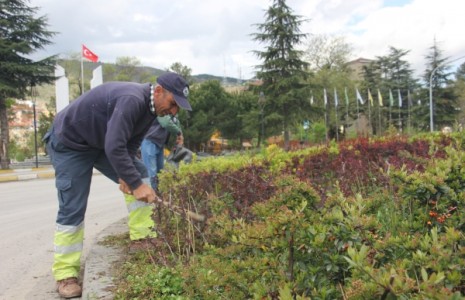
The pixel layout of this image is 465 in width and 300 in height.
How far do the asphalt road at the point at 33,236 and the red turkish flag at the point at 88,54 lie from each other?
64.5ft

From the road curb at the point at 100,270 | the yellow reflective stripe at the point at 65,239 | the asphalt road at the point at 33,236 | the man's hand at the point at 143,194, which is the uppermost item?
the man's hand at the point at 143,194

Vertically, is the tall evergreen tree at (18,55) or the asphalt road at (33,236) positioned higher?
the tall evergreen tree at (18,55)

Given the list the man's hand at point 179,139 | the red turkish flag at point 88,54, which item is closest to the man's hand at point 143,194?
the man's hand at point 179,139

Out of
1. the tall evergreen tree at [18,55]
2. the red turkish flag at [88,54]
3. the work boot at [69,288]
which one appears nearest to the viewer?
the work boot at [69,288]

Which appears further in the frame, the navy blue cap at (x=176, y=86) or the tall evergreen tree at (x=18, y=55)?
the tall evergreen tree at (x=18, y=55)

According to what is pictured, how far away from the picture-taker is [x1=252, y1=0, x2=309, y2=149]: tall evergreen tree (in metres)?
32.4

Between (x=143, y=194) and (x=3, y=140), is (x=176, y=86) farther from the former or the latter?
(x=3, y=140)

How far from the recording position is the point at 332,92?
47250mm

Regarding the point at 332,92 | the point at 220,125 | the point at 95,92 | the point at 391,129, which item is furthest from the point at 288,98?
the point at 95,92

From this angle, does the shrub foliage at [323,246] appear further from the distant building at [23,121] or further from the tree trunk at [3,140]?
the distant building at [23,121]

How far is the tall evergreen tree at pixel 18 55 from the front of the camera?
24.0m

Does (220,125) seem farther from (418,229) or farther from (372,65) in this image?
(418,229)

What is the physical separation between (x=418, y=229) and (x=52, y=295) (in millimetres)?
2611

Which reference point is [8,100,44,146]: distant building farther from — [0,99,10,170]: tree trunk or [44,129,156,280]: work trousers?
[44,129,156,280]: work trousers
